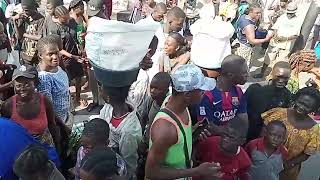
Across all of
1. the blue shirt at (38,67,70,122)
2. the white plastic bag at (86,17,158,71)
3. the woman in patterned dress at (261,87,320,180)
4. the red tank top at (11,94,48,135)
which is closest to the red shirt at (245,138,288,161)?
the woman in patterned dress at (261,87,320,180)

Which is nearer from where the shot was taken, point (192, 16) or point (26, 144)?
point (26, 144)

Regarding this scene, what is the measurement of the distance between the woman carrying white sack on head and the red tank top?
1798 millimetres

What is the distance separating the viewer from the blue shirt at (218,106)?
370 centimetres

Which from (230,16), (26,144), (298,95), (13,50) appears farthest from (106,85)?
(230,16)

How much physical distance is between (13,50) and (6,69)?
2520 millimetres

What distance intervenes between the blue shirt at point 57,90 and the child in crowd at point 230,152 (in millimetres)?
1601

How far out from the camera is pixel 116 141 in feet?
10.8

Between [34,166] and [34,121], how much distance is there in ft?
3.24

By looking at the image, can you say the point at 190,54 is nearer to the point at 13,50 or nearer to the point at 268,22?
the point at 13,50

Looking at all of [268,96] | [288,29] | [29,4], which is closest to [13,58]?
[29,4]

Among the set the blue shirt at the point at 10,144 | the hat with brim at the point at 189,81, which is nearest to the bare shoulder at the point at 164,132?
the hat with brim at the point at 189,81

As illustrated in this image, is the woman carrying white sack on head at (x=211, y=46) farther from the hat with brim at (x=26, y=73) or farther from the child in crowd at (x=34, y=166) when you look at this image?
the child in crowd at (x=34, y=166)

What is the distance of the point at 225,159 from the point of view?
3299mm

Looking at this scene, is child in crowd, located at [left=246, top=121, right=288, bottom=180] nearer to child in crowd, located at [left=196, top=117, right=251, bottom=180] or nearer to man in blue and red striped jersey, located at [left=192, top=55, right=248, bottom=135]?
child in crowd, located at [left=196, top=117, right=251, bottom=180]
